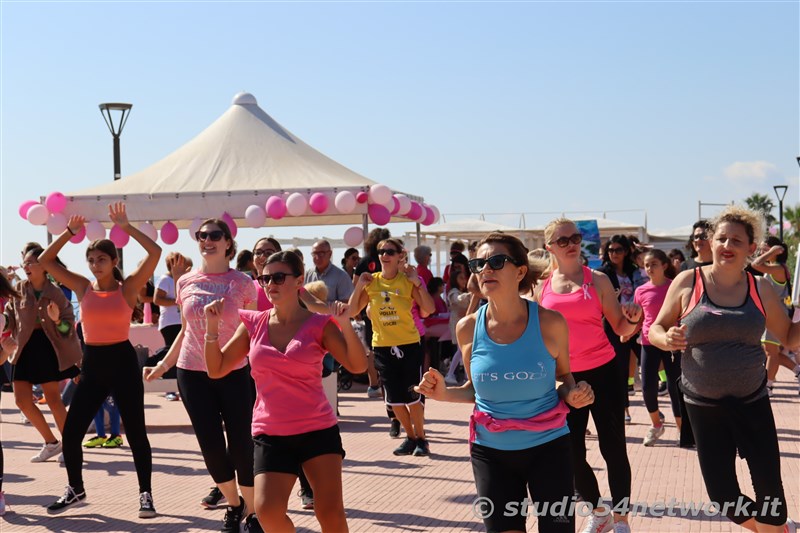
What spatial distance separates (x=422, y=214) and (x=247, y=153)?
3.31 meters

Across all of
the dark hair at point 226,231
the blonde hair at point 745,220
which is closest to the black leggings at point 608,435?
the blonde hair at point 745,220

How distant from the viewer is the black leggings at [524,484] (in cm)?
450

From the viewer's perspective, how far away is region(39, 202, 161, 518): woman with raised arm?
766 centimetres

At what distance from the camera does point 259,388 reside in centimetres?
533

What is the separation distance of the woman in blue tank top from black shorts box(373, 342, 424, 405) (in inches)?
204

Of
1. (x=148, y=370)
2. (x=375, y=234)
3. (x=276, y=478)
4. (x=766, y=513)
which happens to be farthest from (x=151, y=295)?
(x=766, y=513)

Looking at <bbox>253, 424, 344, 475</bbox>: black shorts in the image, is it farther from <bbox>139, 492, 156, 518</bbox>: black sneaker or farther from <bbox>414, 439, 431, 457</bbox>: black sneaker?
<bbox>414, 439, 431, 457</bbox>: black sneaker

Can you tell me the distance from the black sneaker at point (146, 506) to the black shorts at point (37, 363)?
2906mm

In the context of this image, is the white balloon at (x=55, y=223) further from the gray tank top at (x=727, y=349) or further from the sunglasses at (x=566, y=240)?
the gray tank top at (x=727, y=349)

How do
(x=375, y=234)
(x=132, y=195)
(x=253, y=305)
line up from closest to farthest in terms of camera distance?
(x=253, y=305), (x=375, y=234), (x=132, y=195)

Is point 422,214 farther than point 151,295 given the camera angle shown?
Yes

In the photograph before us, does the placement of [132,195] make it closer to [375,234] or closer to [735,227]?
[375,234]

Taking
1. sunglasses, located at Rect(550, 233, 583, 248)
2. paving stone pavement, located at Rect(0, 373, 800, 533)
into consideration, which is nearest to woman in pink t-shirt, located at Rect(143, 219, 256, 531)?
paving stone pavement, located at Rect(0, 373, 800, 533)

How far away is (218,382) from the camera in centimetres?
691
